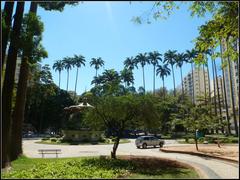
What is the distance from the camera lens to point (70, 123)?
48750 millimetres

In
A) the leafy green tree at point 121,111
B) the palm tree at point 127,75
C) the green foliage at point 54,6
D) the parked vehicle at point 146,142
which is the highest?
the palm tree at point 127,75

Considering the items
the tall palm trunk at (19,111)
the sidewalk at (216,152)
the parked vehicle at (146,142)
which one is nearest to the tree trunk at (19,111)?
the tall palm trunk at (19,111)

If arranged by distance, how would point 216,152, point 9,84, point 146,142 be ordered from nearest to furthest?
point 9,84, point 216,152, point 146,142

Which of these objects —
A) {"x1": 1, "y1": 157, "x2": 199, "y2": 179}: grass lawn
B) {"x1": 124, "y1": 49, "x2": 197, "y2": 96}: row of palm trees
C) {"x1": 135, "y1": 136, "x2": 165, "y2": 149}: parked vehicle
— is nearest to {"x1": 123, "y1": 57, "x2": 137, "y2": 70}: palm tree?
{"x1": 124, "y1": 49, "x2": 197, "y2": 96}: row of palm trees

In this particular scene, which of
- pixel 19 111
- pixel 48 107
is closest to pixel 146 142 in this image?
pixel 19 111

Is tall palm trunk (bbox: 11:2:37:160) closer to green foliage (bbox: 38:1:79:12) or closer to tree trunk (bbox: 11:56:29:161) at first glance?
tree trunk (bbox: 11:56:29:161)

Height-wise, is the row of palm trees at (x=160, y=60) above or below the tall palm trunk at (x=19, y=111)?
above

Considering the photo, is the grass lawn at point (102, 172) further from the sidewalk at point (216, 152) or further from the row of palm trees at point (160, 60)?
the row of palm trees at point (160, 60)

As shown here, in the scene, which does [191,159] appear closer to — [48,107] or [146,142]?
[146,142]

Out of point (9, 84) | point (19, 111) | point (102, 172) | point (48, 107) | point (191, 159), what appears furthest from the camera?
point (48, 107)

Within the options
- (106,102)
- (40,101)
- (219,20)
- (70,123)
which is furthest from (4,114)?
(40,101)

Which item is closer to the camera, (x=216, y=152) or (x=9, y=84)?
(x=9, y=84)

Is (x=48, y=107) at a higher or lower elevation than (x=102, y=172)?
higher

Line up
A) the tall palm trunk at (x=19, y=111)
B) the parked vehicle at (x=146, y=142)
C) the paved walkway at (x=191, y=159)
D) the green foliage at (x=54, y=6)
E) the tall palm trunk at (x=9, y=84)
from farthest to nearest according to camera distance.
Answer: the parked vehicle at (x=146, y=142) < the tall palm trunk at (x=19, y=111) < the green foliage at (x=54, y=6) < the tall palm trunk at (x=9, y=84) < the paved walkway at (x=191, y=159)
